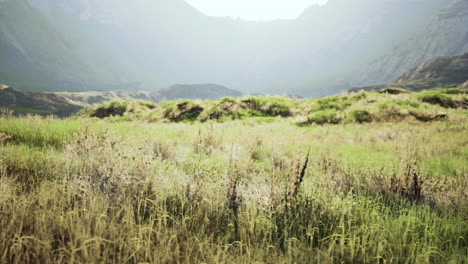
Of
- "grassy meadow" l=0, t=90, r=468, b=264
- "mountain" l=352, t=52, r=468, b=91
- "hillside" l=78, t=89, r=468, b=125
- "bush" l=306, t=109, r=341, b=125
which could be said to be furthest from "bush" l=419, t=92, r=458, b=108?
"mountain" l=352, t=52, r=468, b=91

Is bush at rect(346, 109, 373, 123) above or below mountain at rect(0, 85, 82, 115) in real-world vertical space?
below

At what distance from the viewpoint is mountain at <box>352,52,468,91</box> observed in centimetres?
11088

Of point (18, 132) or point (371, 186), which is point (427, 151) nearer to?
point (371, 186)

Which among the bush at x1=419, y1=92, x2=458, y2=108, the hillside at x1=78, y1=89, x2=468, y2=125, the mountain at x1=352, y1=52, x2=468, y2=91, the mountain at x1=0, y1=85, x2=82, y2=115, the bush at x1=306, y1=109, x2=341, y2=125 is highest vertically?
the mountain at x1=352, y1=52, x2=468, y2=91

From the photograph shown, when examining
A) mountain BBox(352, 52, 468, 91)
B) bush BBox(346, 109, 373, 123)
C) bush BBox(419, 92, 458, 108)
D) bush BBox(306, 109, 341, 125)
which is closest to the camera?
bush BBox(346, 109, 373, 123)

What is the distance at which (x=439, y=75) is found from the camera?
123 meters

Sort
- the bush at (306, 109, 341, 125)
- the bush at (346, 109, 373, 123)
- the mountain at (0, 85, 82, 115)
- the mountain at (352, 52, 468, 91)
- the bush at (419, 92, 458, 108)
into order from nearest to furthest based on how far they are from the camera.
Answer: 1. the bush at (346, 109, 373, 123)
2. the bush at (306, 109, 341, 125)
3. the bush at (419, 92, 458, 108)
4. the mountain at (0, 85, 82, 115)
5. the mountain at (352, 52, 468, 91)

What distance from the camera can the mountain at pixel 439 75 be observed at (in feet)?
364

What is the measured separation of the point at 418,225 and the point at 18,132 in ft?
26.8

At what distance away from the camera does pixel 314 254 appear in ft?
7.18

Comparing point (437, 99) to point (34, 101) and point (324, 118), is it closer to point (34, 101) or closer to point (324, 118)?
point (324, 118)

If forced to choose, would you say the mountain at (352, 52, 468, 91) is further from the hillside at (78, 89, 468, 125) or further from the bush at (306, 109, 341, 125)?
the bush at (306, 109, 341, 125)

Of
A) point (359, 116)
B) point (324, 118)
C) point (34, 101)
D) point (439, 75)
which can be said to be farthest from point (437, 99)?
point (439, 75)

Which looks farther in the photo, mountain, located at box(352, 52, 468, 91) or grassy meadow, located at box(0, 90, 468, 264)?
mountain, located at box(352, 52, 468, 91)
